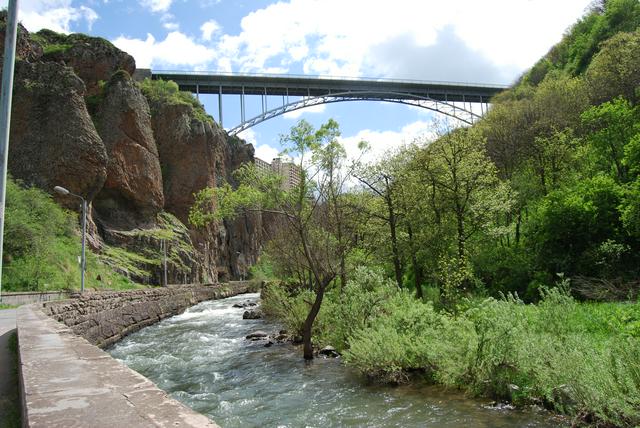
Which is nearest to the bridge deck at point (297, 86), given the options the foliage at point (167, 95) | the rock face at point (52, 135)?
the foliage at point (167, 95)

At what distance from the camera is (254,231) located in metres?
81.4

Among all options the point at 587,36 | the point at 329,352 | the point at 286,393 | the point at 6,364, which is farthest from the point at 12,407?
the point at 587,36

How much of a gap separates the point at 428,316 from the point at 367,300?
2617 millimetres

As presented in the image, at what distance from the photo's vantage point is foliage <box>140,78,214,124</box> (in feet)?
179

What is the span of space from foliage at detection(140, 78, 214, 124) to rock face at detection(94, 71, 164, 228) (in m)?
6.49

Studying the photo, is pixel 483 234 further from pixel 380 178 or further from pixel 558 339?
pixel 558 339

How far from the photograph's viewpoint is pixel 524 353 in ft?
27.9

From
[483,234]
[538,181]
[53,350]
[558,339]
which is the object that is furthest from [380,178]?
[53,350]

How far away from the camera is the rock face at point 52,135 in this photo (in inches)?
1384

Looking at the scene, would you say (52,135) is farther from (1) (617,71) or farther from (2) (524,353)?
(1) (617,71)

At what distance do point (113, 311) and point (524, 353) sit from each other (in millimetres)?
19309

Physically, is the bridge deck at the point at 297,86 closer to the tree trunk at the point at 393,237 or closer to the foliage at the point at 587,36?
the foliage at the point at 587,36

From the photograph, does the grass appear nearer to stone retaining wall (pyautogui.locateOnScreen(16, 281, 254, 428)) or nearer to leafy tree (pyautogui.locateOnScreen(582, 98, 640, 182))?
stone retaining wall (pyautogui.locateOnScreen(16, 281, 254, 428))

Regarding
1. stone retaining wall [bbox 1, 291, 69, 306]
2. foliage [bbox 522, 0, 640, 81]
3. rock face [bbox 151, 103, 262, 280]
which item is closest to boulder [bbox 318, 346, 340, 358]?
stone retaining wall [bbox 1, 291, 69, 306]
